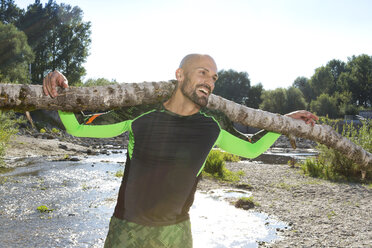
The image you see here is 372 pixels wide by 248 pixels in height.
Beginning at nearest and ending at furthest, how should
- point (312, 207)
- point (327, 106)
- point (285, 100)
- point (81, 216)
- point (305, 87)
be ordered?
point (81, 216), point (312, 207), point (327, 106), point (285, 100), point (305, 87)

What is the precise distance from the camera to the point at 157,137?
8.27 ft

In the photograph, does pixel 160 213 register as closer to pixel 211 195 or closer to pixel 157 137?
pixel 157 137

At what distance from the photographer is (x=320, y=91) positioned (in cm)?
9219

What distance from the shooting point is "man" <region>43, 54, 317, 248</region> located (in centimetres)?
233

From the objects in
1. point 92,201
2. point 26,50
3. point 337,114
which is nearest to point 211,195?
point 92,201

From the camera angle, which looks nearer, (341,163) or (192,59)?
(192,59)

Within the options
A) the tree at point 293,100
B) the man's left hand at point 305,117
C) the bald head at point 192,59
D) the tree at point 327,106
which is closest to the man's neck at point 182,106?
the bald head at point 192,59

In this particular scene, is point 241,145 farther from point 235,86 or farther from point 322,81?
point 322,81

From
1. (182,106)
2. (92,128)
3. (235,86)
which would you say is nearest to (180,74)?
(182,106)

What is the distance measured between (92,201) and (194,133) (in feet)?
27.9

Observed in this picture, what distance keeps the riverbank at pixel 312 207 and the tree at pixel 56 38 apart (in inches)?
1903

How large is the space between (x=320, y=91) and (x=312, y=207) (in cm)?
9030

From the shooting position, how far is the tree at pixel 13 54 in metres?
39.0

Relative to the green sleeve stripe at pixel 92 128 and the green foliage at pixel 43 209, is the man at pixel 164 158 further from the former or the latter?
the green foliage at pixel 43 209
